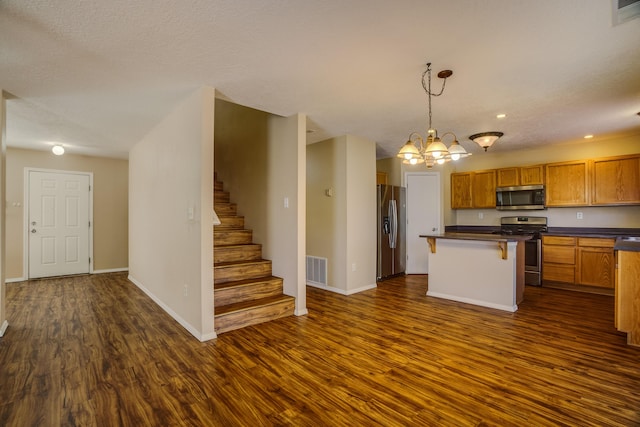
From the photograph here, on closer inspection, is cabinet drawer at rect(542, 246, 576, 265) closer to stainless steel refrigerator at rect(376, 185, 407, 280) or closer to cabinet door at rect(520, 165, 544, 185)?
cabinet door at rect(520, 165, 544, 185)

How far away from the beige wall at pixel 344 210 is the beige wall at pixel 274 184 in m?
1.08

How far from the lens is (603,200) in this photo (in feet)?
15.6

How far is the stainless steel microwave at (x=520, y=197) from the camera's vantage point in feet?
17.6

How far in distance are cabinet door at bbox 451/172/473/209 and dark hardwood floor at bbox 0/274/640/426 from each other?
A: 2836 millimetres

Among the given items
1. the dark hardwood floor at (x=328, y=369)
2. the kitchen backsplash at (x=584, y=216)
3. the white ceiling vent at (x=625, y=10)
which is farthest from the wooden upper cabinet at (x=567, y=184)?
the white ceiling vent at (x=625, y=10)

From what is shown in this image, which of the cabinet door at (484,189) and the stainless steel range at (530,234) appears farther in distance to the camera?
the cabinet door at (484,189)

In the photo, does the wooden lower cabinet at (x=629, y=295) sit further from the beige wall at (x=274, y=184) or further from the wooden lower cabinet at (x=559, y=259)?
the beige wall at (x=274, y=184)

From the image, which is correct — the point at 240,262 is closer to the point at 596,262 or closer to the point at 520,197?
the point at 520,197

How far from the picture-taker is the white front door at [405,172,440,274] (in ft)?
20.1

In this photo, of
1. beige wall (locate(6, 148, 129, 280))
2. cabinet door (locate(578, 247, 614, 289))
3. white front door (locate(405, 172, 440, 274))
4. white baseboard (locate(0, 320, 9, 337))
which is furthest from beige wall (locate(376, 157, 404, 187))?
white baseboard (locate(0, 320, 9, 337))

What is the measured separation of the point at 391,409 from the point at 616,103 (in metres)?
3.99

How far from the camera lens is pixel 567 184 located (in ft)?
16.8

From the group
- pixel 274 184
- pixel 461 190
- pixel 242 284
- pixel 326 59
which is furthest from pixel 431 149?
pixel 461 190

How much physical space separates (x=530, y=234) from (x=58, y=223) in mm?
8703
